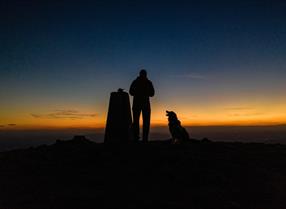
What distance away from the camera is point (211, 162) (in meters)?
13.1

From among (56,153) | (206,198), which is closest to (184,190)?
(206,198)

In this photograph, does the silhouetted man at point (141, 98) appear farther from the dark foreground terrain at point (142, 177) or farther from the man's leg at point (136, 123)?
the dark foreground terrain at point (142, 177)

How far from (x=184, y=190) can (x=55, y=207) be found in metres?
3.62

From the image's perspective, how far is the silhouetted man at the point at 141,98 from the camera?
16703 mm

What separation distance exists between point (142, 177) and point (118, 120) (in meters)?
5.29

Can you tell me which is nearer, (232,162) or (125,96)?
(232,162)

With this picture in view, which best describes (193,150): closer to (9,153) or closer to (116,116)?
(116,116)

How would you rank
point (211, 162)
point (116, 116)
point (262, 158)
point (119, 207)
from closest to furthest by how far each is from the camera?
1. point (119, 207)
2. point (211, 162)
3. point (262, 158)
4. point (116, 116)

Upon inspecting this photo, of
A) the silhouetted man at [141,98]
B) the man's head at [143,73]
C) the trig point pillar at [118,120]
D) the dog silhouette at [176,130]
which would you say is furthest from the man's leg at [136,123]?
the dog silhouette at [176,130]

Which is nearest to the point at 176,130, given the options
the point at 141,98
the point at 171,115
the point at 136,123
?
the point at 171,115

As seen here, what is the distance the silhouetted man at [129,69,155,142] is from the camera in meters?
16.7

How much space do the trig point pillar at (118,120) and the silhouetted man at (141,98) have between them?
1.17ft

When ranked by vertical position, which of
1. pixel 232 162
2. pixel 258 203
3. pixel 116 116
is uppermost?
pixel 116 116

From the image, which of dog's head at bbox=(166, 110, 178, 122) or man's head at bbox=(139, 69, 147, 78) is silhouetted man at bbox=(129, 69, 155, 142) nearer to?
man's head at bbox=(139, 69, 147, 78)
